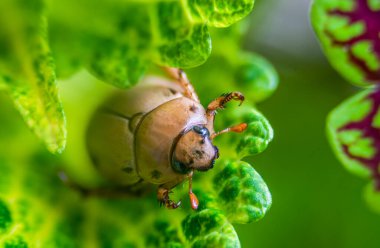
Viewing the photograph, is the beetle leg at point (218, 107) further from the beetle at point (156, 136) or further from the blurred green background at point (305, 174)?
the blurred green background at point (305, 174)

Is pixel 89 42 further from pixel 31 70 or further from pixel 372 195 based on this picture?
pixel 372 195

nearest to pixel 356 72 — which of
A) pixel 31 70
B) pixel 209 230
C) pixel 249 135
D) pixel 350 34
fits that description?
pixel 350 34

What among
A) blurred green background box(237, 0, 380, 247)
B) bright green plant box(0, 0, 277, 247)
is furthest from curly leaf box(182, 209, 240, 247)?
blurred green background box(237, 0, 380, 247)

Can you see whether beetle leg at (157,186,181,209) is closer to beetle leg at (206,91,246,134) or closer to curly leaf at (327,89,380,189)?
beetle leg at (206,91,246,134)

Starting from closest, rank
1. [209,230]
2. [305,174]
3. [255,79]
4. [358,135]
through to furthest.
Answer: [209,230] < [358,135] < [255,79] < [305,174]

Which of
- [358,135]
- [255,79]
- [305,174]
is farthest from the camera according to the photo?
[305,174]

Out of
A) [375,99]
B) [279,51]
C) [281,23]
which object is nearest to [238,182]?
[375,99]

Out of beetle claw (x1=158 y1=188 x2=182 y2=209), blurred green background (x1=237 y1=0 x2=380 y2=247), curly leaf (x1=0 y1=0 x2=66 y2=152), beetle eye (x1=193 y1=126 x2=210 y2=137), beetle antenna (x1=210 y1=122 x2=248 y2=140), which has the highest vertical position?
curly leaf (x1=0 y1=0 x2=66 y2=152)
